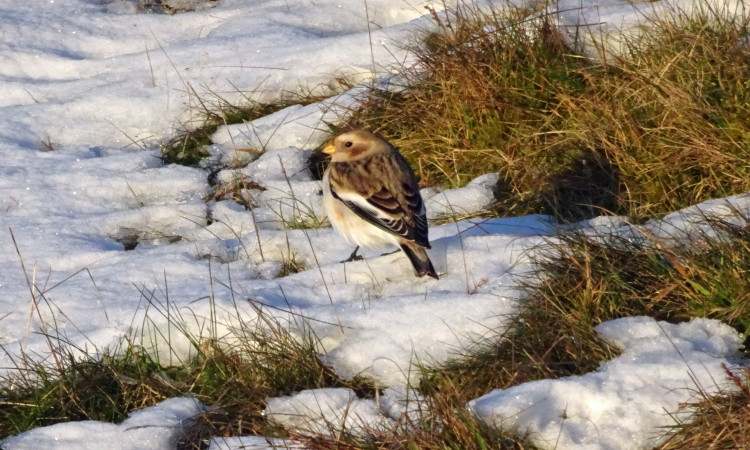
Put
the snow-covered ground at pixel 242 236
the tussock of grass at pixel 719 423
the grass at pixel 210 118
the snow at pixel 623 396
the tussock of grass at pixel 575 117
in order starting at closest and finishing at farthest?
the tussock of grass at pixel 719 423 → the snow at pixel 623 396 → the snow-covered ground at pixel 242 236 → the tussock of grass at pixel 575 117 → the grass at pixel 210 118

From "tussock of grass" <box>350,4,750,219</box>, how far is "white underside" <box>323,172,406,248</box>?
A: 0.85m

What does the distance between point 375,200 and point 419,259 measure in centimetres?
48

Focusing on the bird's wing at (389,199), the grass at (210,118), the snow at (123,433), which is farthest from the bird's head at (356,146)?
the snow at (123,433)

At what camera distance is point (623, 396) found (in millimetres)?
3279

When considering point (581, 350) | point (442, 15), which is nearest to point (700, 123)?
point (581, 350)

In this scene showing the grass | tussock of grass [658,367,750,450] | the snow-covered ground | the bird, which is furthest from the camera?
the grass

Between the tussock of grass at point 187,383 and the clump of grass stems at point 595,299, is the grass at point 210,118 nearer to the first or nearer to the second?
the tussock of grass at point 187,383

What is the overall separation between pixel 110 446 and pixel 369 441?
100cm

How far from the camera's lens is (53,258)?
16.8 ft

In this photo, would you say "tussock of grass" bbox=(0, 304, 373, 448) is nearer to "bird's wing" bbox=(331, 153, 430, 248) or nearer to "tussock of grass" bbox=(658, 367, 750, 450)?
"bird's wing" bbox=(331, 153, 430, 248)

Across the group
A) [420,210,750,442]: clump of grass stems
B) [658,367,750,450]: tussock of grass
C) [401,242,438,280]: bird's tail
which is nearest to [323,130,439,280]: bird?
[401,242,438,280]: bird's tail

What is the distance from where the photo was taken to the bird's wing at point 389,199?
14.4 feet

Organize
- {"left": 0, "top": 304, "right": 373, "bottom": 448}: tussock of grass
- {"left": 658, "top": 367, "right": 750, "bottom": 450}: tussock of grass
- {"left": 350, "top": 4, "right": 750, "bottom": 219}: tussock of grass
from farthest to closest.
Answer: {"left": 350, "top": 4, "right": 750, "bottom": 219}: tussock of grass
{"left": 0, "top": 304, "right": 373, "bottom": 448}: tussock of grass
{"left": 658, "top": 367, "right": 750, "bottom": 450}: tussock of grass

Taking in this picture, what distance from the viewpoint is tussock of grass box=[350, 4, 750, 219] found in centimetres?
479
